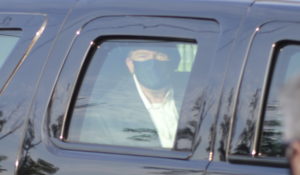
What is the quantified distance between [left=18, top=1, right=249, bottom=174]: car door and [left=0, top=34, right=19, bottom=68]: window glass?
241 mm

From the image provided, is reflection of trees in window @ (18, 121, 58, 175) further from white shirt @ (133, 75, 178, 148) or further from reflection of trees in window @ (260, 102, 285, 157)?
reflection of trees in window @ (260, 102, 285, 157)

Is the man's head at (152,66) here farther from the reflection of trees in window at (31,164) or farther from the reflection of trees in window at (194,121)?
the reflection of trees in window at (31,164)

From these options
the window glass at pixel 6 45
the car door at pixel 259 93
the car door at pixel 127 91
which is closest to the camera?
the car door at pixel 259 93

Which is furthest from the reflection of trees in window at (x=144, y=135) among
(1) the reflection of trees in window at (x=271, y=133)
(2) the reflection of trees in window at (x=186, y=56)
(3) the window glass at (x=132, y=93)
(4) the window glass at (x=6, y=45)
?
(4) the window glass at (x=6, y=45)

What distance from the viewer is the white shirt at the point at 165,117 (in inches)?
123

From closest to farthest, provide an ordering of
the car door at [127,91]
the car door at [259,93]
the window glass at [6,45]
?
1. the car door at [259,93]
2. the car door at [127,91]
3. the window glass at [6,45]

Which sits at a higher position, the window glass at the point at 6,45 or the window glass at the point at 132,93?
the window glass at the point at 6,45

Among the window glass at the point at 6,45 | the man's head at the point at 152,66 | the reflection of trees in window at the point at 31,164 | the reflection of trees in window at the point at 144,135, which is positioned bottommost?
the reflection of trees in window at the point at 31,164

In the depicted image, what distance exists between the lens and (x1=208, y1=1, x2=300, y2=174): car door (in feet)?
9.68

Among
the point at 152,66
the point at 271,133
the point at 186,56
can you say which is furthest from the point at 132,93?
the point at 271,133

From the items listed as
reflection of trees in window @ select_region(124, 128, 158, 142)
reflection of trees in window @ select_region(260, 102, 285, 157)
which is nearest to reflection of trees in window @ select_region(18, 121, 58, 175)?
reflection of trees in window @ select_region(124, 128, 158, 142)

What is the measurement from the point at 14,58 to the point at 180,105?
2.43 ft

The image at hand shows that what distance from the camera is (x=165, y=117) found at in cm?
317

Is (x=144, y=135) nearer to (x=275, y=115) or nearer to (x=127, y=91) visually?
(x=127, y=91)
